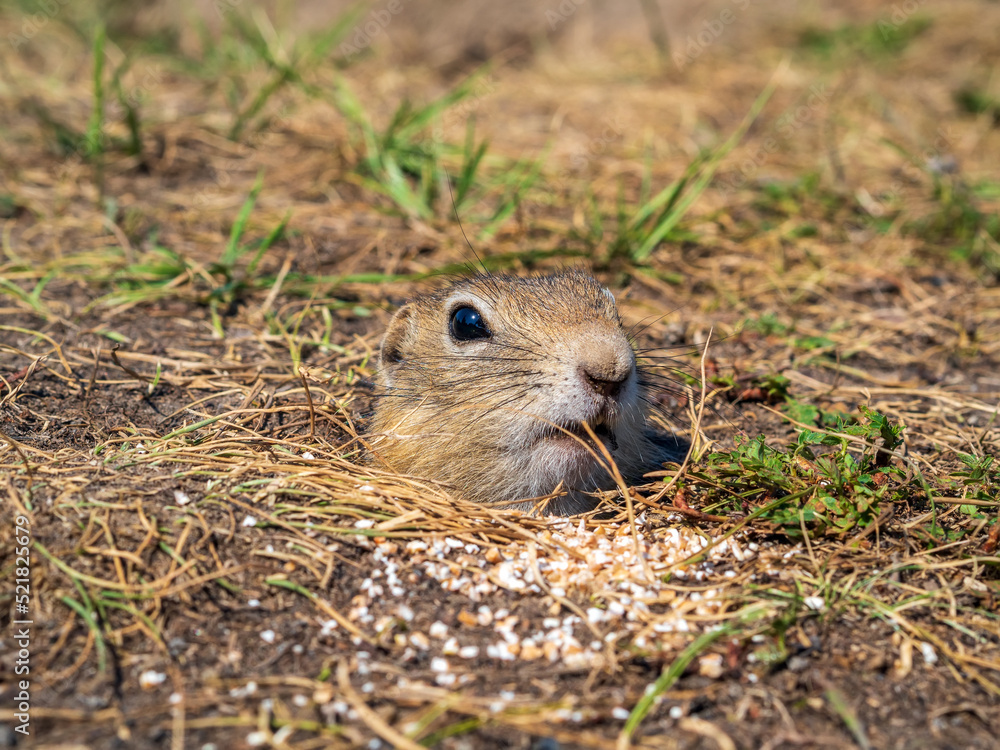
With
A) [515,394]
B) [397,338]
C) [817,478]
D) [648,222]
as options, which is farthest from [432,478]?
[648,222]

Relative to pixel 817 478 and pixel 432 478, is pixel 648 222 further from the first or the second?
pixel 432 478

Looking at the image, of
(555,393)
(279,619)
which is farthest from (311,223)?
(279,619)

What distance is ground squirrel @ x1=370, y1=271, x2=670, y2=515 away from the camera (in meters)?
2.96

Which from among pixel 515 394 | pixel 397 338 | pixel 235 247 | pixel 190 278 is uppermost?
pixel 235 247

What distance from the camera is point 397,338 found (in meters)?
3.75

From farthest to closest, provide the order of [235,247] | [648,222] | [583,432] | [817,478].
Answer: [648,222] → [235,247] → [817,478] → [583,432]

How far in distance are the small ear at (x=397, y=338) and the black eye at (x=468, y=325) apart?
0.31m

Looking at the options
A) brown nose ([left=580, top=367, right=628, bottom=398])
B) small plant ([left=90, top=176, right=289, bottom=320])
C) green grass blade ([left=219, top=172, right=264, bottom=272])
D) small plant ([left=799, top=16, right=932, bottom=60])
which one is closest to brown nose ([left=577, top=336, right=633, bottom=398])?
brown nose ([left=580, top=367, right=628, bottom=398])

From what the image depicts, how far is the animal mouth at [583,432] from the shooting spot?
9.77ft

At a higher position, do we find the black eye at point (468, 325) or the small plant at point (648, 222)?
the small plant at point (648, 222)

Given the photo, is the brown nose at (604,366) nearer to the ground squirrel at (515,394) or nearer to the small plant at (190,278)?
the ground squirrel at (515,394)

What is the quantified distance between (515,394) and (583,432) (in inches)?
10.9

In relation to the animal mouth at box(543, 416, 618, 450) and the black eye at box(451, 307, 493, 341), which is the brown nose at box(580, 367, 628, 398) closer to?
the animal mouth at box(543, 416, 618, 450)

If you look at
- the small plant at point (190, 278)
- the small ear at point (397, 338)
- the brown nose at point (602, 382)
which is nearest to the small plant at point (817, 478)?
the brown nose at point (602, 382)
